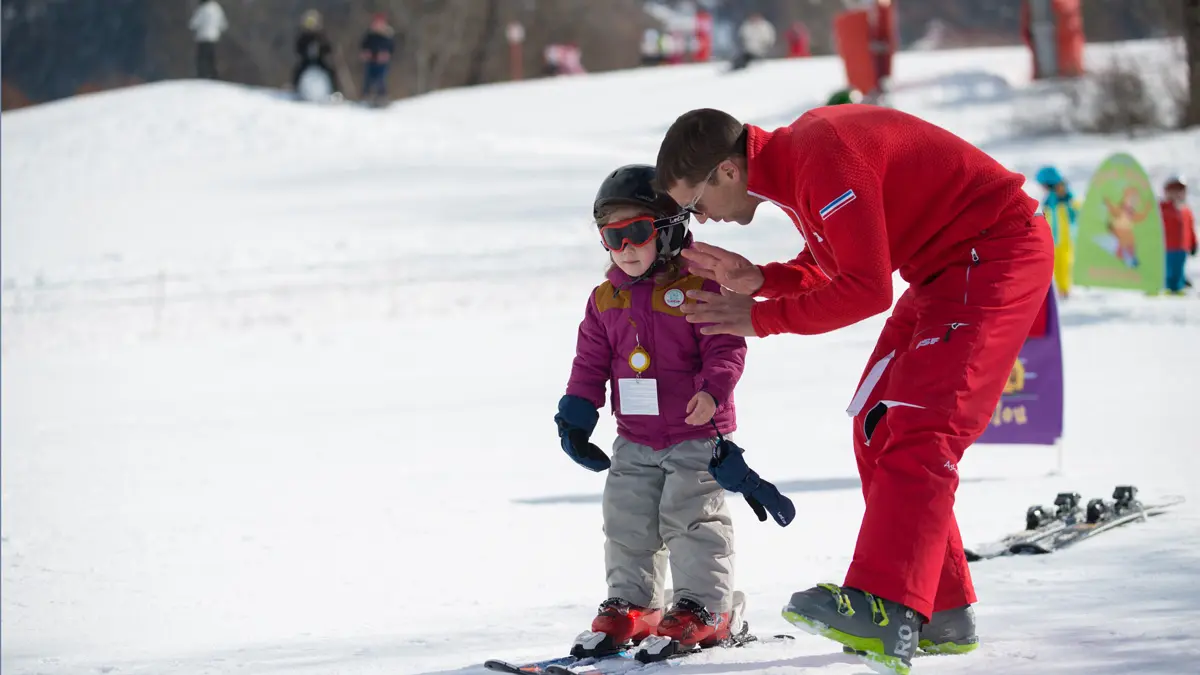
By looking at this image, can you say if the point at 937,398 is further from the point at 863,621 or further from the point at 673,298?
the point at 673,298

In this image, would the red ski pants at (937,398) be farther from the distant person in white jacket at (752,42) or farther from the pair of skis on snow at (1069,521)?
the distant person in white jacket at (752,42)

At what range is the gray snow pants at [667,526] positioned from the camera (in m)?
4.16

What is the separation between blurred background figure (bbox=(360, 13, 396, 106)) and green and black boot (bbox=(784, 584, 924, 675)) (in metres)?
29.6

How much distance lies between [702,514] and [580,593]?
1.61 metres

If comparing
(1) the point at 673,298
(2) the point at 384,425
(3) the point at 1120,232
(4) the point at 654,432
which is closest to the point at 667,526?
(4) the point at 654,432

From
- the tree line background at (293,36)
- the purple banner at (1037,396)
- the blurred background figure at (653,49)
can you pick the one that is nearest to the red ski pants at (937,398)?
the purple banner at (1037,396)

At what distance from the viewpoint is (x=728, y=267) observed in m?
3.91

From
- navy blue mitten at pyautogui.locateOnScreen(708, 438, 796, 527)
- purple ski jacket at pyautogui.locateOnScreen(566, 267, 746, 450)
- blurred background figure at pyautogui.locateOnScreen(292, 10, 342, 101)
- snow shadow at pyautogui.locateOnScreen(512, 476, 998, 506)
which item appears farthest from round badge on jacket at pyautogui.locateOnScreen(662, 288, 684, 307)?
blurred background figure at pyautogui.locateOnScreen(292, 10, 342, 101)

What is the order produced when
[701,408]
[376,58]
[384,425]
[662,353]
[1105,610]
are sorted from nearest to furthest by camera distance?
[701,408] → [662,353] → [1105,610] → [384,425] → [376,58]

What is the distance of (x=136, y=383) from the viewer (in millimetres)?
13977

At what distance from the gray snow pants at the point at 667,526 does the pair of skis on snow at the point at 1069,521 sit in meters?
1.72

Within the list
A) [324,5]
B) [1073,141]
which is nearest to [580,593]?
[1073,141]

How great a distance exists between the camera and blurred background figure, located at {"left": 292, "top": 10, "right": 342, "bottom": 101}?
31.1 m

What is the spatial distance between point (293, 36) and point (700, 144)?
59765 mm
